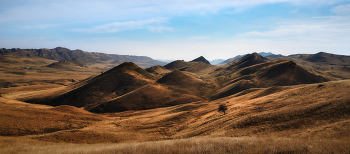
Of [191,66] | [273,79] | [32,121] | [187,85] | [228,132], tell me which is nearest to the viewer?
[228,132]

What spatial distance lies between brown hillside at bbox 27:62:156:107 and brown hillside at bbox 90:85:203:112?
6233 millimetres

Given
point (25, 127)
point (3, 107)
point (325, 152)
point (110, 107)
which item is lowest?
point (110, 107)

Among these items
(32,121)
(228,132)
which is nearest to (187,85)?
(228,132)

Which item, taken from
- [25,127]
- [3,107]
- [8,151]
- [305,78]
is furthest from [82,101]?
[305,78]

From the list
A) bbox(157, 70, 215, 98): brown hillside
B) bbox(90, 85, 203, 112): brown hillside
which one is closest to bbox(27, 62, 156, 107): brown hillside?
bbox(90, 85, 203, 112): brown hillside

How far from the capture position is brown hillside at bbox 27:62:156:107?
5000 centimetres

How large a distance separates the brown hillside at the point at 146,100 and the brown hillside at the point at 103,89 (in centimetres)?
623

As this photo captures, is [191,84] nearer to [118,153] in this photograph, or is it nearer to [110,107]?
[110,107]

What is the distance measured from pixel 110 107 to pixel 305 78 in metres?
66.5

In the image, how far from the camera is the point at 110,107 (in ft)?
143

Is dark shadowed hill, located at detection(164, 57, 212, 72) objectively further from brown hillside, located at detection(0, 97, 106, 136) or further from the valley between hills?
brown hillside, located at detection(0, 97, 106, 136)

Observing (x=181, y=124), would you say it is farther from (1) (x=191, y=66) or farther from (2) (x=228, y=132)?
(1) (x=191, y=66)

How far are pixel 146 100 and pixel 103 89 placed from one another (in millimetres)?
17845

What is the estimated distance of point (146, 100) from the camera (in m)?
47.9
